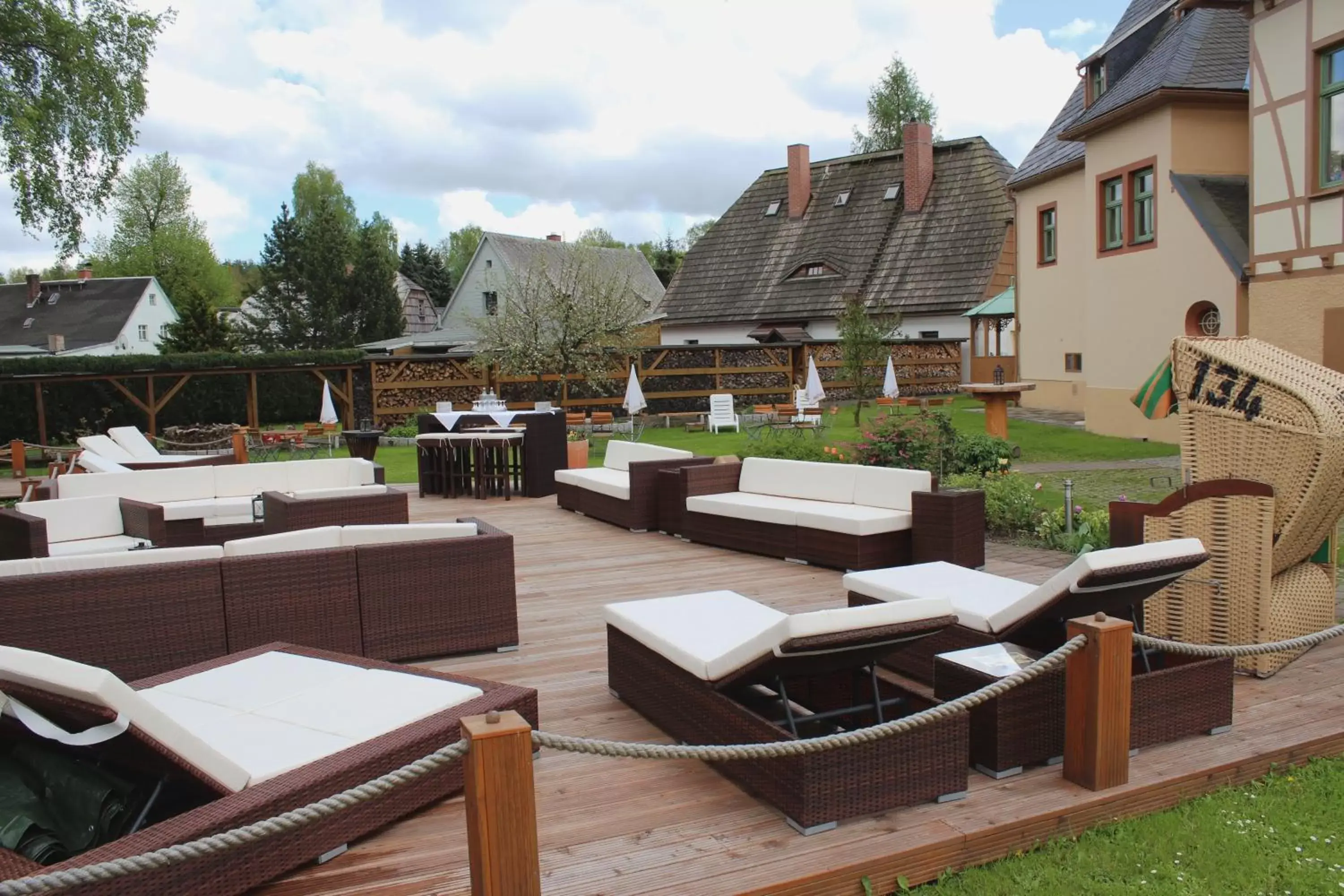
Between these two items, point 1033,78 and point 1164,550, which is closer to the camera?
point 1164,550

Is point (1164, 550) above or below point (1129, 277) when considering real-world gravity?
below

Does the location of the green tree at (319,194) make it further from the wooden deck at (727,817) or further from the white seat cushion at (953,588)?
the wooden deck at (727,817)

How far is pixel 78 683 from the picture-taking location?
2.38 metres

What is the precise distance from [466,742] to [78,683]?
0.97 m

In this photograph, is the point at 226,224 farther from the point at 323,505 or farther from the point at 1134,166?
the point at 323,505

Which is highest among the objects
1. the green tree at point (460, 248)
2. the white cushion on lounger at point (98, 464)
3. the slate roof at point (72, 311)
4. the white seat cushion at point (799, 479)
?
the green tree at point (460, 248)

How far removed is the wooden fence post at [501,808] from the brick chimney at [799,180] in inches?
1269

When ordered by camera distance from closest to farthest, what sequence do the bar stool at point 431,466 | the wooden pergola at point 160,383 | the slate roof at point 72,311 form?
the bar stool at point 431,466, the wooden pergola at point 160,383, the slate roof at point 72,311

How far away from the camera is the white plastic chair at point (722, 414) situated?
759 inches

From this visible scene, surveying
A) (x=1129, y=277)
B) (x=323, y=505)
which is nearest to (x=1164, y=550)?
(x=323, y=505)

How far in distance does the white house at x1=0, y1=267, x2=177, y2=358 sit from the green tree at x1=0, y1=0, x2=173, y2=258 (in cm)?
2651

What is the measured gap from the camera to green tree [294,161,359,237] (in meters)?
48.2

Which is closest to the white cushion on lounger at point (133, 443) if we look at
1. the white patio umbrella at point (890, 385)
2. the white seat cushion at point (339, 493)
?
the white seat cushion at point (339, 493)

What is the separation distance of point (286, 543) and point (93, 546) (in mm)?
2826
